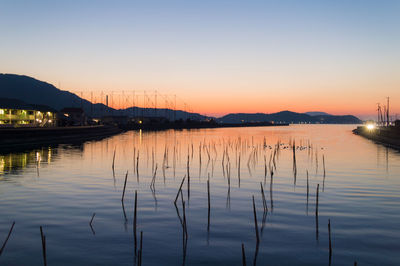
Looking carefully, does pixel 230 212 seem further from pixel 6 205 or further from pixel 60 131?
pixel 60 131

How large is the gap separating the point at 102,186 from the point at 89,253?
594 inches

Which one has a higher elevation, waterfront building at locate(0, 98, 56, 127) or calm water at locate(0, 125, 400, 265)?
waterfront building at locate(0, 98, 56, 127)

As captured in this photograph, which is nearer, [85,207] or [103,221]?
[103,221]

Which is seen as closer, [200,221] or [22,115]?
[200,221]

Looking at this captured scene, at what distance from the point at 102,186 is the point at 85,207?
7522 millimetres

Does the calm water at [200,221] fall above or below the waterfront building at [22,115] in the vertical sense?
below

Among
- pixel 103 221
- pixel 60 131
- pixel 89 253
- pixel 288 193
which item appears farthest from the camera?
pixel 60 131

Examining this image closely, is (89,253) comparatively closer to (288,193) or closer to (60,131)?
(288,193)

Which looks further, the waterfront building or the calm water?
the waterfront building

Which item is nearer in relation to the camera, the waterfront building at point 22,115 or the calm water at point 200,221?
the calm water at point 200,221

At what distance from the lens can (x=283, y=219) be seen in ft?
55.8

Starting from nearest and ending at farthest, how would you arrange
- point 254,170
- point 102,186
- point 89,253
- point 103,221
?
point 89,253
point 103,221
point 102,186
point 254,170

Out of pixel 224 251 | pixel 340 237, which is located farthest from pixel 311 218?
pixel 224 251

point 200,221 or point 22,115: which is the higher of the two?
point 22,115
